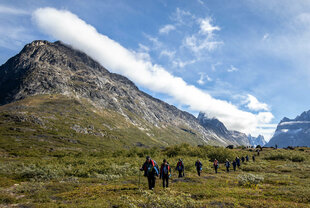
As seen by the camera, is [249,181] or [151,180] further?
[249,181]

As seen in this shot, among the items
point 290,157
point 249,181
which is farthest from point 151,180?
point 290,157

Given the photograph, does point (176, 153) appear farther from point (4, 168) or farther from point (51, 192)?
point (51, 192)

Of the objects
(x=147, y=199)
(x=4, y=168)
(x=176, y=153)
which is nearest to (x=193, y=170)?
(x=147, y=199)

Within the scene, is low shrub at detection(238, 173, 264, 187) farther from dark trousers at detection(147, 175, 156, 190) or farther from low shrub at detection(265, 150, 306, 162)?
low shrub at detection(265, 150, 306, 162)

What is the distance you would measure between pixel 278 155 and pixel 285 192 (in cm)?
6973

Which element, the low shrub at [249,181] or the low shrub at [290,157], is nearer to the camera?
the low shrub at [249,181]

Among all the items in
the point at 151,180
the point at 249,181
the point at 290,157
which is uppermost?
the point at 151,180

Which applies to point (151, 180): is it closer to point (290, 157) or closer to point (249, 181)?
point (249, 181)

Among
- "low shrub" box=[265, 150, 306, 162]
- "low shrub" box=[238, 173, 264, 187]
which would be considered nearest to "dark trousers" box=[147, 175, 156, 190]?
"low shrub" box=[238, 173, 264, 187]

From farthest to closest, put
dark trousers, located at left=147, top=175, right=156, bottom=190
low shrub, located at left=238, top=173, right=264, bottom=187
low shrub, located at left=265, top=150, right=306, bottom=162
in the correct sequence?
low shrub, located at left=265, top=150, right=306, bottom=162, low shrub, located at left=238, top=173, right=264, bottom=187, dark trousers, located at left=147, top=175, right=156, bottom=190

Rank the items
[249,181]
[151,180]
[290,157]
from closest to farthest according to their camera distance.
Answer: [151,180] → [249,181] → [290,157]

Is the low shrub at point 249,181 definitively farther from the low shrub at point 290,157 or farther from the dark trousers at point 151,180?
the low shrub at point 290,157

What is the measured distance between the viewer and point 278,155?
7662 centimetres

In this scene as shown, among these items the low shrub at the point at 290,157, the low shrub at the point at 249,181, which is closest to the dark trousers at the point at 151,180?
the low shrub at the point at 249,181
